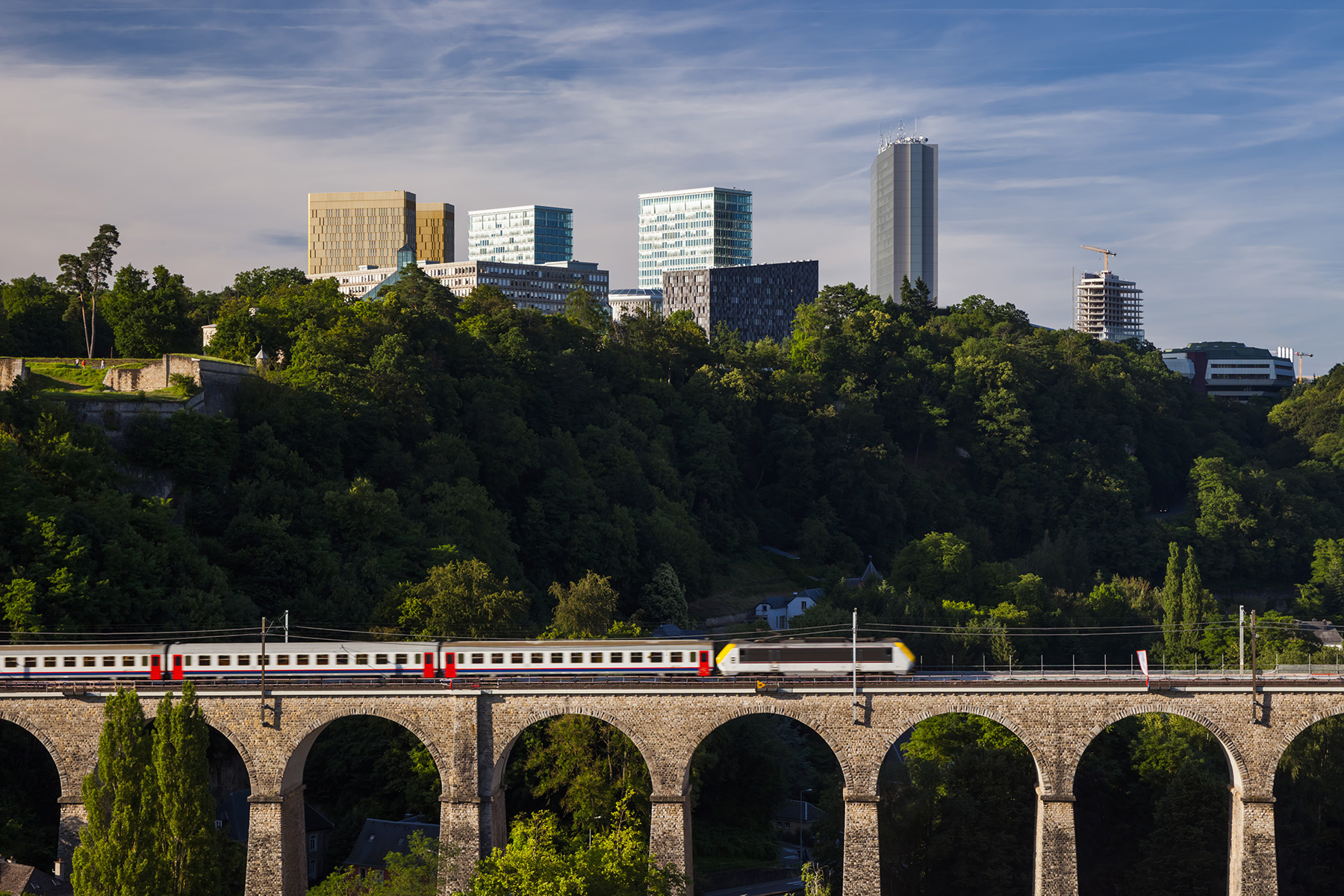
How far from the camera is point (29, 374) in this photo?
7512cm

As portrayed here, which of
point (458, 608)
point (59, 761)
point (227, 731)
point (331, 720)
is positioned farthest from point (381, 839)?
point (59, 761)

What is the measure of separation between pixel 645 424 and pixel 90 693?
67288 mm

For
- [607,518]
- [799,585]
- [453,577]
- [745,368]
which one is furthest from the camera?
[745,368]

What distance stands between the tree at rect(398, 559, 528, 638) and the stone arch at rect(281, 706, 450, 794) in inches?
532

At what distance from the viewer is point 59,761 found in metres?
49.1

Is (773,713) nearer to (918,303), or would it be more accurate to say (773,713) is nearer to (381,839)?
(381,839)

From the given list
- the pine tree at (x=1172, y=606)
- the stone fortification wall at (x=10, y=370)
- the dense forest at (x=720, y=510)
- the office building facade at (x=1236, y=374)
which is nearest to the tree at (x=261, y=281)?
the dense forest at (x=720, y=510)

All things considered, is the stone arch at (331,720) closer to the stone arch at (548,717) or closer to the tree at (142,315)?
Result: the stone arch at (548,717)

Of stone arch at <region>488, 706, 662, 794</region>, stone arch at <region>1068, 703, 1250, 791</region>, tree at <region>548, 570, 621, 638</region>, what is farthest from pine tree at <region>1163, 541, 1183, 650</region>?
stone arch at <region>488, 706, 662, 794</region>

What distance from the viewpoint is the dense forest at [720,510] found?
2328 inches

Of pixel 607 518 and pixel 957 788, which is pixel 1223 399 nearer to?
pixel 607 518

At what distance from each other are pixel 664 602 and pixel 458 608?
28.6 m

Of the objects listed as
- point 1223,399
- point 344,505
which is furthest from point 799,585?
point 1223,399

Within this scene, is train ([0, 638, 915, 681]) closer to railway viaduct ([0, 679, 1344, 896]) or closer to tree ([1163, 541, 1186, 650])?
railway viaduct ([0, 679, 1344, 896])
